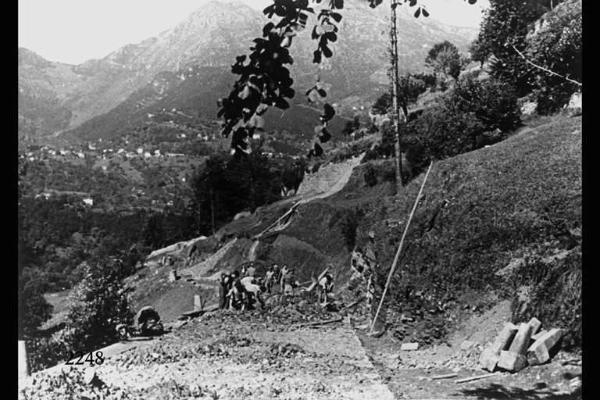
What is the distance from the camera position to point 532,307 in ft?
16.3

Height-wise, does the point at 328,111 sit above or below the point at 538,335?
above

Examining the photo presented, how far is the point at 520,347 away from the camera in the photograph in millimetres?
4551

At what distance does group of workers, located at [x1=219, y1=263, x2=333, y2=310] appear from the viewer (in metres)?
7.85

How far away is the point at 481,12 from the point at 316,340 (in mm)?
4167

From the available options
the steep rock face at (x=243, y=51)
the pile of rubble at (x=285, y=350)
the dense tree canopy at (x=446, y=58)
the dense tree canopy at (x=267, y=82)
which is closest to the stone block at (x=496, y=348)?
the pile of rubble at (x=285, y=350)

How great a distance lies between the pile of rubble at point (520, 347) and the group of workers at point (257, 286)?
3.07m

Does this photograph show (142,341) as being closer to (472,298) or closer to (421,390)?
(421,390)

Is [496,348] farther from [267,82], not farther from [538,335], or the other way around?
[267,82]

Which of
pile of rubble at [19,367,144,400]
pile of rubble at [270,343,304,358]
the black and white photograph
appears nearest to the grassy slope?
Result: the black and white photograph

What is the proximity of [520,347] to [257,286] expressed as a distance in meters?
4.37

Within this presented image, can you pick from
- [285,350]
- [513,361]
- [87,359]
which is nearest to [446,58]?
[285,350]

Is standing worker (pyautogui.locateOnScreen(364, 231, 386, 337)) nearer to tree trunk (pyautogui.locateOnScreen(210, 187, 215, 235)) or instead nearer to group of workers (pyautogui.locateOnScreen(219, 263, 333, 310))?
group of workers (pyautogui.locateOnScreen(219, 263, 333, 310))

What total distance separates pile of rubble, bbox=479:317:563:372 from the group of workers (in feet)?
10.1
